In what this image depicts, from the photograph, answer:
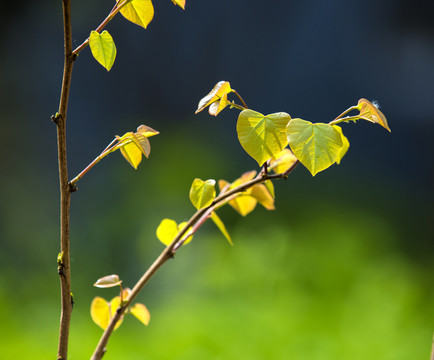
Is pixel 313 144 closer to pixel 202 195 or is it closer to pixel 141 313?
pixel 202 195

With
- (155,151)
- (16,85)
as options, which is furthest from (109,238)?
(16,85)

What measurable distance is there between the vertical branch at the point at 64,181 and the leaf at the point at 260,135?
0.13 metres

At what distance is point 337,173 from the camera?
6.27 feet

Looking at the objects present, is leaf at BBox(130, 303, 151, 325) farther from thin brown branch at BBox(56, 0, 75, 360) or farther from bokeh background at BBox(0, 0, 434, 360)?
bokeh background at BBox(0, 0, 434, 360)

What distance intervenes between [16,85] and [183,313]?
1.12 metres

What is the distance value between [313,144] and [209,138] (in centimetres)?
157

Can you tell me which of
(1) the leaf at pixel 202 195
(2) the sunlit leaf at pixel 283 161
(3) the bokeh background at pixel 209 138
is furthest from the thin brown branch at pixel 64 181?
(3) the bokeh background at pixel 209 138

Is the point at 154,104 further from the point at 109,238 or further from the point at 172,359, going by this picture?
the point at 172,359

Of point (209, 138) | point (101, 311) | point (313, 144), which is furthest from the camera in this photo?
point (209, 138)

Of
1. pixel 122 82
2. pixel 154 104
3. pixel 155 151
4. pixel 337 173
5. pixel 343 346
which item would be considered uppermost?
pixel 122 82

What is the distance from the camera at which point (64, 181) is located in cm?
35

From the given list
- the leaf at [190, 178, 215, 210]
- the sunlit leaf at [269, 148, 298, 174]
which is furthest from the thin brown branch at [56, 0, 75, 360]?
the sunlit leaf at [269, 148, 298, 174]

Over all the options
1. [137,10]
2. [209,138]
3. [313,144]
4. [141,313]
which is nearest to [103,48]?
[137,10]

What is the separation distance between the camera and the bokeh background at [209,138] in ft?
5.69
